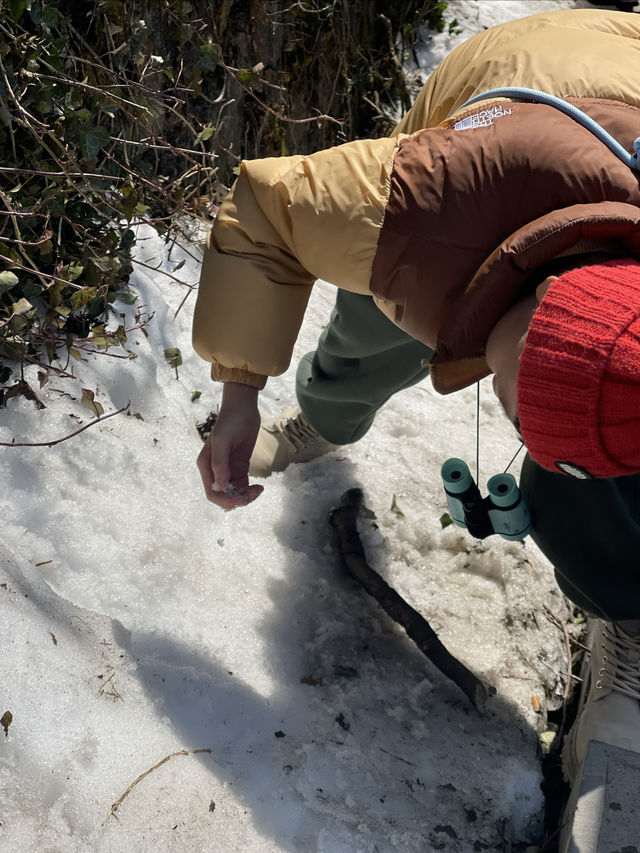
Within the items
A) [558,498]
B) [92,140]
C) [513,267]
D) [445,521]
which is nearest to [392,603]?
[445,521]

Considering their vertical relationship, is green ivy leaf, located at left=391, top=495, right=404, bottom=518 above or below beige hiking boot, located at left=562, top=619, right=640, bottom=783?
below

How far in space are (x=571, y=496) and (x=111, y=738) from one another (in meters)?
0.92

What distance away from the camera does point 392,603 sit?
1713mm

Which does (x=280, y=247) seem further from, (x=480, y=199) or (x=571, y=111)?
(x=571, y=111)

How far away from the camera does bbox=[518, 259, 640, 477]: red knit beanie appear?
0.88 m

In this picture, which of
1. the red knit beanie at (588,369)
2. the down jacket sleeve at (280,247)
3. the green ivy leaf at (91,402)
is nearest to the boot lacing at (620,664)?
the red knit beanie at (588,369)

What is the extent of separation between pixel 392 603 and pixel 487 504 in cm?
35

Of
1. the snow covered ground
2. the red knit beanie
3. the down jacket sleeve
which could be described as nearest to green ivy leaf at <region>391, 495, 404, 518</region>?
the snow covered ground

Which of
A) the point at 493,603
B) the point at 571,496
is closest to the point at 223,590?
the point at 493,603

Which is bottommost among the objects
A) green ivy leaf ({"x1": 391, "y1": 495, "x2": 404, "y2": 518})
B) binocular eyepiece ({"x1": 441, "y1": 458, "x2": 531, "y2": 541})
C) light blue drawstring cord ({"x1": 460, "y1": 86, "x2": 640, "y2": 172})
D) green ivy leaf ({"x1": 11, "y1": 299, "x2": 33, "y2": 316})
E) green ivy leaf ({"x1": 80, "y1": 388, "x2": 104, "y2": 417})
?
green ivy leaf ({"x1": 391, "y1": 495, "x2": 404, "y2": 518})

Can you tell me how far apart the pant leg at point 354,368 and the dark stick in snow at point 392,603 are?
18 centimetres

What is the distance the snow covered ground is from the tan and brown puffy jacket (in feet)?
1.68

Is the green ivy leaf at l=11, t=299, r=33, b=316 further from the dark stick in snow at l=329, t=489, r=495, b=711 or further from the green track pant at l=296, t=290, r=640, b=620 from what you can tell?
the dark stick in snow at l=329, t=489, r=495, b=711

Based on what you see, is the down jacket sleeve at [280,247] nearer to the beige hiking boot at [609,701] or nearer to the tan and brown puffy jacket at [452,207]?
the tan and brown puffy jacket at [452,207]
